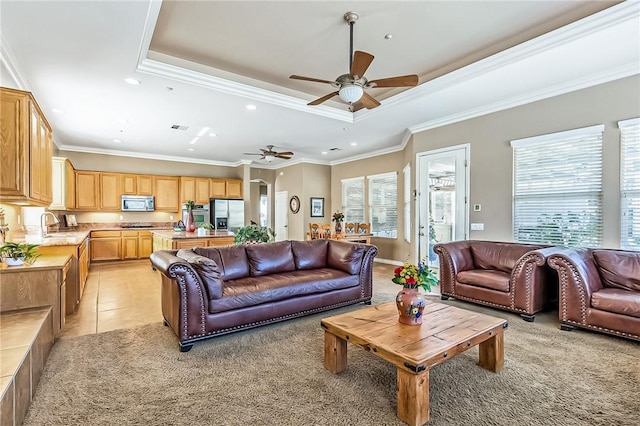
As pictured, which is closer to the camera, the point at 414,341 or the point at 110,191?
the point at 414,341

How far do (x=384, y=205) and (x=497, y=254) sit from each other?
12.3ft

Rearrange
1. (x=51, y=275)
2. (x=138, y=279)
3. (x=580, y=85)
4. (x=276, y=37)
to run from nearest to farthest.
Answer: (x=51, y=275), (x=276, y=37), (x=580, y=85), (x=138, y=279)

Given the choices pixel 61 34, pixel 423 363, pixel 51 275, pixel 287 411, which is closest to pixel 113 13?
pixel 61 34

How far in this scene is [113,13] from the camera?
2559mm

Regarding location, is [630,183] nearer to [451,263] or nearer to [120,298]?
[451,263]

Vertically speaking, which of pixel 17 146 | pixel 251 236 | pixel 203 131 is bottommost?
pixel 251 236

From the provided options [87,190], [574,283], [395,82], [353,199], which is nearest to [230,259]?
[395,82]

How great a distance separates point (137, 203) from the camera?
26.6 feet

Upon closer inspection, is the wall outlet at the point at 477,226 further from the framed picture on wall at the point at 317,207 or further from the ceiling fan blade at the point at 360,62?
the framed picture on wall at the point at 317,207

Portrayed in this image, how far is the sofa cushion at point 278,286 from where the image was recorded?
304 cm

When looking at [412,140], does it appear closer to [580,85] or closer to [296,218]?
[580,85]

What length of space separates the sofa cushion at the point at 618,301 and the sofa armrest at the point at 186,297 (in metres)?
3.78

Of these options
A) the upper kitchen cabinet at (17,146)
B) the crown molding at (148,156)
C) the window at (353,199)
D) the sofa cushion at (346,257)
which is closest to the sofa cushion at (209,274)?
the upper kitchen cabinet at (17,146)

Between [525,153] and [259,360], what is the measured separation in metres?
4.44
